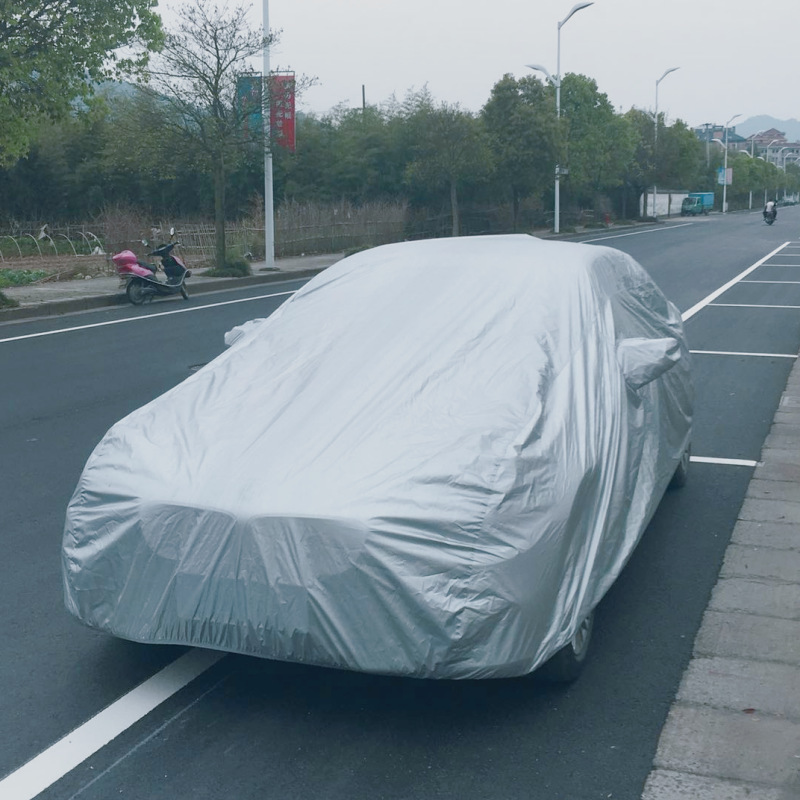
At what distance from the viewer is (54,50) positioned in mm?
16797

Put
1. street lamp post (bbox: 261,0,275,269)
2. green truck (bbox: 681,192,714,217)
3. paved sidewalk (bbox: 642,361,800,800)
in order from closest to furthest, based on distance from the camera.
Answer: paved sidewalk (bbox: 642,361,800,800)
street lamp post (bbox: 261,0,275,269)
green truck (bbox: 681,192,714,217)

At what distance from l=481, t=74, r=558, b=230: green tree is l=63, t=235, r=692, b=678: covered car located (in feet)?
125

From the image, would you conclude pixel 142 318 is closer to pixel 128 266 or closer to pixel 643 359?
pixel 128 266

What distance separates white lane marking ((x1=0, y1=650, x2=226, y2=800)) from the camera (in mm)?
3553

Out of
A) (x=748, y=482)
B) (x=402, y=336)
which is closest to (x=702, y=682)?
(x=402, y=336)

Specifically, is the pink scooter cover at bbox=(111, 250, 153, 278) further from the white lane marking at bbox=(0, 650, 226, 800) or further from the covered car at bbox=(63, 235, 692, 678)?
the white lane marking at bbox=(0, 650, 226, 800)

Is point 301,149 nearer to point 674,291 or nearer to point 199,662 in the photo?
point 674,291

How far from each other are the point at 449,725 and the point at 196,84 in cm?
2149

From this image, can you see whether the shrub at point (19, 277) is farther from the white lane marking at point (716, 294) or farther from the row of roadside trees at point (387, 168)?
the white lane marking at point (716, 294)

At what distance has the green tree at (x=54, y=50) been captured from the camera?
16312 millimetres

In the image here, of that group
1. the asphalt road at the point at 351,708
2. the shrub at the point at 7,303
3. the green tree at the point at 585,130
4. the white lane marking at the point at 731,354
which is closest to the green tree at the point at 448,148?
the green tree at the point at 585,130

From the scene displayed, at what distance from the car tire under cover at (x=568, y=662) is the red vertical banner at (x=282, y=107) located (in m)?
21.2

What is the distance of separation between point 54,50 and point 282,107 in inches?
309

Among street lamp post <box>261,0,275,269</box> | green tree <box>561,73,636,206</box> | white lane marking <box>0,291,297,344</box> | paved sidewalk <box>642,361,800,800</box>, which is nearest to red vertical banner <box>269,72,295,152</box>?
street lamp post <box>261,0,275,269</box>
